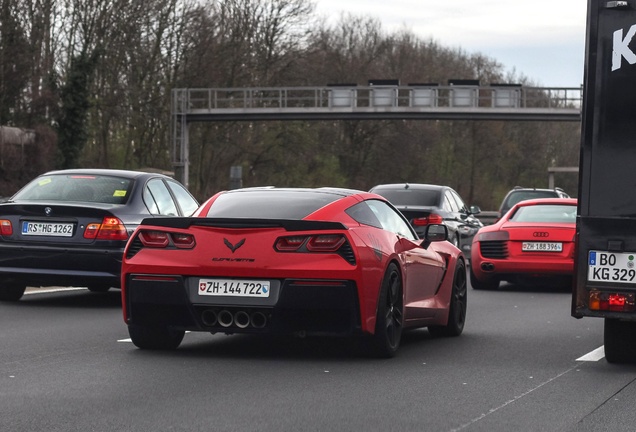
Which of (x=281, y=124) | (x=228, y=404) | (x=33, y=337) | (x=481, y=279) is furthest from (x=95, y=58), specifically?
(x=228, y=404)

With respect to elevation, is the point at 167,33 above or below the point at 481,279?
above

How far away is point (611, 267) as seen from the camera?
9.57 m

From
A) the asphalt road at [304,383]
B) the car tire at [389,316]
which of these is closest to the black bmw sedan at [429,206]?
the asphalt road at [304,383]

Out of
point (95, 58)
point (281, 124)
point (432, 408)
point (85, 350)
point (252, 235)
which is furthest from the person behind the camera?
point (281, 124)

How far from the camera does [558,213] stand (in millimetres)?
19906

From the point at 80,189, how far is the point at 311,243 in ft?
19.8

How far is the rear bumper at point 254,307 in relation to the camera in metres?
9.50

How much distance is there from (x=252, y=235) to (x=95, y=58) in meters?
46.5

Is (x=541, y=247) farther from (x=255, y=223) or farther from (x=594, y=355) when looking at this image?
(x=255, y=223)

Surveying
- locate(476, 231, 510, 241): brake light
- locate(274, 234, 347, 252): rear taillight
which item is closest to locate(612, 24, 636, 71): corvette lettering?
locate(274, 234, 347, 252): rear taillight

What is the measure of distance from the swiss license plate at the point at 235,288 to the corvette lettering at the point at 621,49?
2.82 m

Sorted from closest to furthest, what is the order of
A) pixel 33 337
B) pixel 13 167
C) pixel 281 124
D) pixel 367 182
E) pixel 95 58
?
1. pixel 33 337
2. pixel 13 167
3. pixel 95 58
4. pixel 281 124
5. pixel 367 182

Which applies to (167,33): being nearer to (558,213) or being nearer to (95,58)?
(95,58)

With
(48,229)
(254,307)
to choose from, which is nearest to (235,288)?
(254,307)
